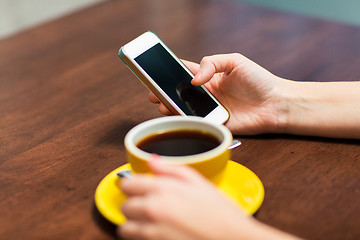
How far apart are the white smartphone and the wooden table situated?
10cm

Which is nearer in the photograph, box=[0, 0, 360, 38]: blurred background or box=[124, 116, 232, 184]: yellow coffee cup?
box=[124, 116, 232, 184]: yellow coffee cup

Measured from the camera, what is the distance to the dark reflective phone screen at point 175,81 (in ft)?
2.74

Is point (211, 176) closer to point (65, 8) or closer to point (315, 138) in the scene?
point (315, 138)

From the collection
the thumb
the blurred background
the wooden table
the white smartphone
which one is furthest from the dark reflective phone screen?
the blurred background

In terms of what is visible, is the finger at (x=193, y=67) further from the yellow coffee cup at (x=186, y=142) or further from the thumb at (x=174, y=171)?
the thumb at (x=174, y=171)

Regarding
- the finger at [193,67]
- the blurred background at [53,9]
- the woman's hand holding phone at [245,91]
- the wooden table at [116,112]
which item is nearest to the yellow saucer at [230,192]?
the wooden table at [116,112]

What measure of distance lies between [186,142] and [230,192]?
92 millimetres

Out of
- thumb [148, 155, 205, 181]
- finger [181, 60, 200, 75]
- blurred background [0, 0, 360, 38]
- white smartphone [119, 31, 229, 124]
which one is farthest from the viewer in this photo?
blurred background [0, 0, 360, 38]

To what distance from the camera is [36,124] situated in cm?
92

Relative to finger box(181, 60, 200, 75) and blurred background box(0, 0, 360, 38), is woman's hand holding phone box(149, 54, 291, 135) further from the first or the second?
blurred background box(0, 0, 360, 38)

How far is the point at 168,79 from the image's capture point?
0.85 metres

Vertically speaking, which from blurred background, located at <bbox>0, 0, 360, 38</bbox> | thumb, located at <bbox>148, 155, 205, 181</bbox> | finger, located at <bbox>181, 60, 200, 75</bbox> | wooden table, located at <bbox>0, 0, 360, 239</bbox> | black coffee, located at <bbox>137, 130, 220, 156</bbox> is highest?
thumb, located at <bbox>148, 155, 205, 181</bbox>

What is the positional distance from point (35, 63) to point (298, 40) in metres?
0.70

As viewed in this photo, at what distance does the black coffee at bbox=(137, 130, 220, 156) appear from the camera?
634 millimetres
